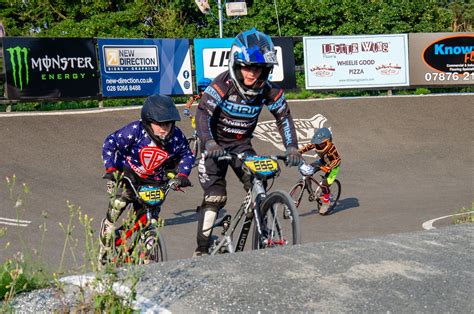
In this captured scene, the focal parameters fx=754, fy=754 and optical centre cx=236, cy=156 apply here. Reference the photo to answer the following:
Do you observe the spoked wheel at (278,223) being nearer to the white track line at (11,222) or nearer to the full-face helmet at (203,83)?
the white track line at (11,222)

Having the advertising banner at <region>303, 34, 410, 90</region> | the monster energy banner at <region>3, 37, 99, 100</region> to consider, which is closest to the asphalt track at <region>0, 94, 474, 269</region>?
the monster energy banner at <region>3, 37, 99, 100</region>

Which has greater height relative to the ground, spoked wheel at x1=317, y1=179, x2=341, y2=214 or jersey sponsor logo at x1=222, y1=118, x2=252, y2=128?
jersey sponsor logo at x1=222, y1=118, x2=252, y2=128

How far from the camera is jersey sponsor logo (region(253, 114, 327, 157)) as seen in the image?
1967cm

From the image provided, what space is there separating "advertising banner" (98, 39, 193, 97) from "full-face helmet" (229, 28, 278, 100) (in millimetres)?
13866

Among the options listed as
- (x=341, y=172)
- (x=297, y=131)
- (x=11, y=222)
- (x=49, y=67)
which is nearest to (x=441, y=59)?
(x=297, y=131)

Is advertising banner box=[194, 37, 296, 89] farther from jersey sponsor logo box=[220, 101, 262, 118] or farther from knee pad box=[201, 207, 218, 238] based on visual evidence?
knee pad box=[201, 207, 218, 238]

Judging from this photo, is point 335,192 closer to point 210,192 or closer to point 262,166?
point 210,192

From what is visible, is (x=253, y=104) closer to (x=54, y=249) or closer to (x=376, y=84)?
(x=54, y=249)

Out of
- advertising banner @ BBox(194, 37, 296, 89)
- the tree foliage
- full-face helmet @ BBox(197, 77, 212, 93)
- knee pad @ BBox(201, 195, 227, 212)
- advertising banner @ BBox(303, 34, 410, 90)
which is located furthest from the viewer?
the tree foliage

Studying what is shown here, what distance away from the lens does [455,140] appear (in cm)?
2081

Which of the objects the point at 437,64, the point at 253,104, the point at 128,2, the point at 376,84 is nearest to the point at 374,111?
the point at 376,84

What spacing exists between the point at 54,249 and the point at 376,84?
53.1 ft

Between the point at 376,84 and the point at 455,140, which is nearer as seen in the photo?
the point at 455,140

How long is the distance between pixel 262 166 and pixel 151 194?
1091mm
